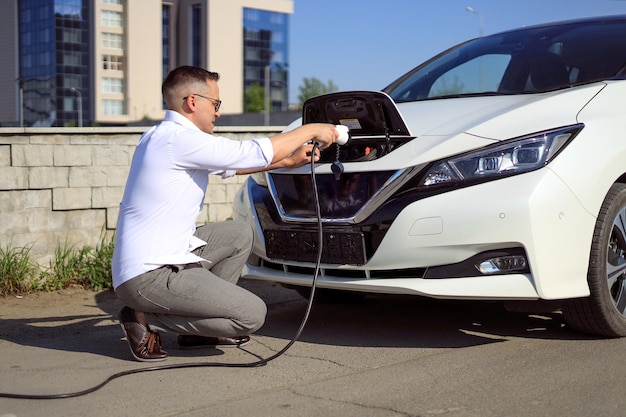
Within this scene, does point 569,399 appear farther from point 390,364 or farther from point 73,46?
point 73,46

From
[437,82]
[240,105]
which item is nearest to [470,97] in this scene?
[437,82]

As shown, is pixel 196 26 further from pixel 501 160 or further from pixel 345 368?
pixel 345 368

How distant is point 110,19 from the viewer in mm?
101688

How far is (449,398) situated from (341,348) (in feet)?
3.44

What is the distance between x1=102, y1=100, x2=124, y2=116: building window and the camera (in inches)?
4067

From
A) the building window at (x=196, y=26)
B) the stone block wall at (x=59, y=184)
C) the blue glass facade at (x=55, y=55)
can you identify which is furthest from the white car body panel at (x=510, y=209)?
the building window at (x=196, y=26)

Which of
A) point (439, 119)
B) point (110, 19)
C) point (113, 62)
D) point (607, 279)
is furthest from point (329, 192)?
point (113, 62)

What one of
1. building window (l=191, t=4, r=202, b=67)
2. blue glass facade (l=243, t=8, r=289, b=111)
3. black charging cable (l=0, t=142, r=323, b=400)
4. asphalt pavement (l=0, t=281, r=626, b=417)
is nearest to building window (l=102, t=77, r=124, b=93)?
building window (l=191, t=4, r=202, b=67)

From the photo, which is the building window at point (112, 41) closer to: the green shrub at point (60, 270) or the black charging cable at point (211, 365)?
the green shrub at point (60, 270)

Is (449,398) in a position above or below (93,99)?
below

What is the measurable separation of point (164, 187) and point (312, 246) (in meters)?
0.86

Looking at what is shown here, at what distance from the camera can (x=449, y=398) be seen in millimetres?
3572

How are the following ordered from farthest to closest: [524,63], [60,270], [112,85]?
1. [112,85]
2. [60,270]
3. [524,63]

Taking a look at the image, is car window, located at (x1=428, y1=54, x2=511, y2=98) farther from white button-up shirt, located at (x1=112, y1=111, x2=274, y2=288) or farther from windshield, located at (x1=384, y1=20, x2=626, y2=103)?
white button-up shirt, located at (x1=112, y1=111, x2=274, y2=288)
